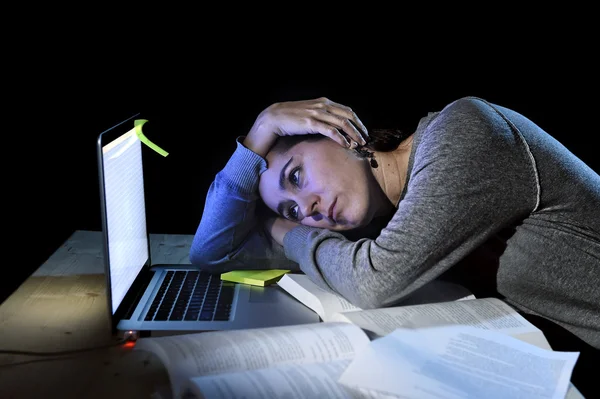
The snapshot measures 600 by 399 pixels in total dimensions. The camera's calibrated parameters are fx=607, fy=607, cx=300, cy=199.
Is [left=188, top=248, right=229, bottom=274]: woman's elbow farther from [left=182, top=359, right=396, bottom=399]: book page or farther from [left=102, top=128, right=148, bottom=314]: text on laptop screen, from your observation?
[left=182, top=359, right=396, bottom=399]: book page

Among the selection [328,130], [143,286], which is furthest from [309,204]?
[143,286]

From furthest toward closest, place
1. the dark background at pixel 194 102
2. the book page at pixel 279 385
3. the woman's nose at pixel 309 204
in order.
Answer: the dark background at pixel 194 102 < the woman's nose at pixel 309 204 < the book page at pixel 279 385

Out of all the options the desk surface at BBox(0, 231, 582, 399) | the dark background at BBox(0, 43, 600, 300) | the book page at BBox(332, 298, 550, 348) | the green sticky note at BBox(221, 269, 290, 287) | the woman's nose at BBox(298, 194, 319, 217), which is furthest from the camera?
the dark background at BBox(0, 43, 600, 300)

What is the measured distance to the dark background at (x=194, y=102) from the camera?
71.5 inches

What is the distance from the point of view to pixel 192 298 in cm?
133

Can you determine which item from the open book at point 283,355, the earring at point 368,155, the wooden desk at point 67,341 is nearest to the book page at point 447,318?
the open book at point 283,355

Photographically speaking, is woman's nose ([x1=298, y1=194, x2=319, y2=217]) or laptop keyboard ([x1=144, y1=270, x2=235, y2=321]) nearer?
laptop keyboard ([x1=144, y1=270, x2=235, y2=321])

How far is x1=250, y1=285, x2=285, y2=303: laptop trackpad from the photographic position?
4.36ft

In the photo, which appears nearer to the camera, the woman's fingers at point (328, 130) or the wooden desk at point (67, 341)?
the wooden desk at point (67, 341)

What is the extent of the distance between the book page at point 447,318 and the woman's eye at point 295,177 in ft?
1.65

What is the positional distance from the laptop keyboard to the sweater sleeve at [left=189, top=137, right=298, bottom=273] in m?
0.07

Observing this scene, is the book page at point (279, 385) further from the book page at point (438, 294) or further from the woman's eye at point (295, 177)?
the woman's eye at point (295, 177)

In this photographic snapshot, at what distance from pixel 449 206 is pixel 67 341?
745 millimetres

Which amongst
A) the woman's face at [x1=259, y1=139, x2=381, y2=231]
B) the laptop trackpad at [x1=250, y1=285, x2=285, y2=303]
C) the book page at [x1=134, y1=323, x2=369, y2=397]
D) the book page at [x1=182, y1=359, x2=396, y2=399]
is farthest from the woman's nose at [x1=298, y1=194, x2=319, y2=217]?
the book page at [x1=182, y1=359, x2=396, y2=399]
